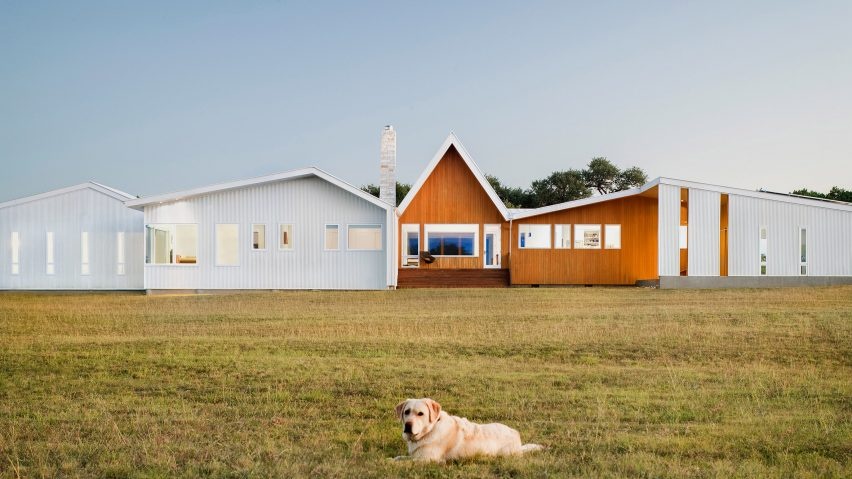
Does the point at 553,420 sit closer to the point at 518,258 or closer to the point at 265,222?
the point at 265,222

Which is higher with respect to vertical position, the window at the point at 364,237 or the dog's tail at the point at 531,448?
the window at the point at 364,237

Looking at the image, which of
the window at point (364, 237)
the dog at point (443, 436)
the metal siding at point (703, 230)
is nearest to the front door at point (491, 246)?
the window at point (364, 237)

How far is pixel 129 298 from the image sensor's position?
24844mm

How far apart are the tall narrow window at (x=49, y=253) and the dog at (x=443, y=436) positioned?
93.3 feet

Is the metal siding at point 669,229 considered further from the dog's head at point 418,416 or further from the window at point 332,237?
the dog's head at point 418,416

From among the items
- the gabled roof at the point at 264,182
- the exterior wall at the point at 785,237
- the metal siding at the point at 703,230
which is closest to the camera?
the gabled roof at the point at 264,182

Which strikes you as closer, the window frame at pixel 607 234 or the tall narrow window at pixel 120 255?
the tall narrow window at pixel 120 255

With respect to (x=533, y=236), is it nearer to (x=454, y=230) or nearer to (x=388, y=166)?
(x=454, y=230)

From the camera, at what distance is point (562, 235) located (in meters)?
31.9

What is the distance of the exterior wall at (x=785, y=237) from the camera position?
29.0 meters

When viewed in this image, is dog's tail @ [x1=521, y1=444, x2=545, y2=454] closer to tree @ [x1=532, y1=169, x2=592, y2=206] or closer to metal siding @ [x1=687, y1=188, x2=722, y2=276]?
metal siding @ [x1=687, y1=188, x2=722, y2=276]

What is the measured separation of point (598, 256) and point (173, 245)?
1627 cm

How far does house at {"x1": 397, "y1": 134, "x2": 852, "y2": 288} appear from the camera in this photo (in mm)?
28750

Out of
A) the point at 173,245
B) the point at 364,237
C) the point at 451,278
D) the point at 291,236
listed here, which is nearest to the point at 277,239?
the point at 291,236
